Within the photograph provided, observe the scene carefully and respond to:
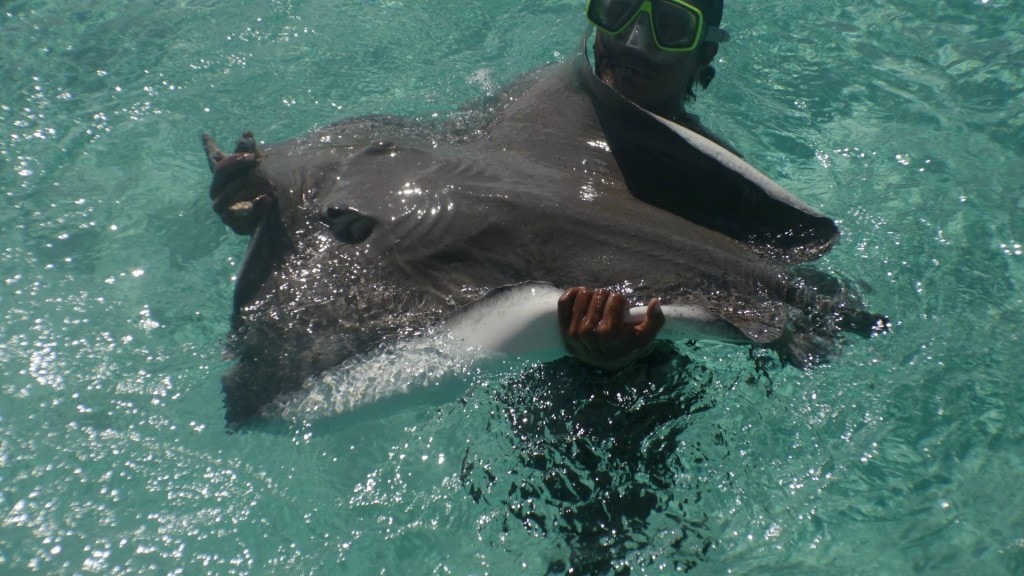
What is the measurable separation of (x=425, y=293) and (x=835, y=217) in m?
3.19

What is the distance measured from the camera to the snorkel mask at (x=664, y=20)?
416 cm

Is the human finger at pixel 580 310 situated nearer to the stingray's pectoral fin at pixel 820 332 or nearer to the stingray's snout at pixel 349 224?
the stingray's pectoral fin at pixel 820 332

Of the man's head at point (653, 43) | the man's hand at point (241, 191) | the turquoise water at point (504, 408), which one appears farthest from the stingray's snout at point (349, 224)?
the man's head at point (653, 43)

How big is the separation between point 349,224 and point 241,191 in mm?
566

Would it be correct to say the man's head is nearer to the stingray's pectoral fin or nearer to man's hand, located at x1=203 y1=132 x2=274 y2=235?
the stingray's pectoral fin

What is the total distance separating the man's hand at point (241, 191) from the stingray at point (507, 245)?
4 centimetres

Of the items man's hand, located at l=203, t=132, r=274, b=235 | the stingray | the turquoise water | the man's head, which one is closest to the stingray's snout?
the stingray

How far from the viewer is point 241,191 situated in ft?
11.8

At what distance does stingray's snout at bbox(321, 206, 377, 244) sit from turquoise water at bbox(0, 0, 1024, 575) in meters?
0.81

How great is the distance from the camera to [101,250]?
4.93 metres

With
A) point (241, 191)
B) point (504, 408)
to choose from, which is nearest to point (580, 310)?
point (504, 408)

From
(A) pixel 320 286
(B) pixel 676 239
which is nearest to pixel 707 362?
(B) pixel 676 239

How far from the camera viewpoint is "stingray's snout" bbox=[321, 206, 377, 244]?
11.4ft

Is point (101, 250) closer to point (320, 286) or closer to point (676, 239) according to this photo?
point (320, 286)
